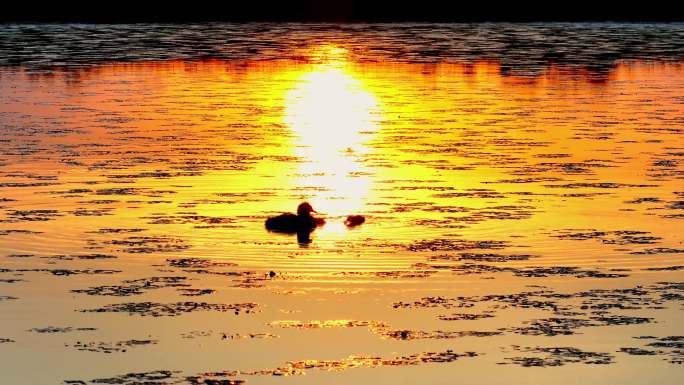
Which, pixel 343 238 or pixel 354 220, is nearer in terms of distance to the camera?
pixel 343 238

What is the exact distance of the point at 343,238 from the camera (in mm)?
15602

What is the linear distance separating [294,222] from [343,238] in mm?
494

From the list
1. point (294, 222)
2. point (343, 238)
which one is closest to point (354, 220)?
point (343, 238)

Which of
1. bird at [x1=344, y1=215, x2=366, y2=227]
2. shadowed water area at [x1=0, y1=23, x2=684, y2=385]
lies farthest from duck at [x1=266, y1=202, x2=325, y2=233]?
bird at [x1=344, y1=215, x2=366, y2=227]

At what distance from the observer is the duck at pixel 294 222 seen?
15672mm

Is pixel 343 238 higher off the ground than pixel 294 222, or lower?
lower

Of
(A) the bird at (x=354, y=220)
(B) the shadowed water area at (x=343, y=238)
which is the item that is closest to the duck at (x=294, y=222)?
(B) the shadowed water area at (x=343, y=238)

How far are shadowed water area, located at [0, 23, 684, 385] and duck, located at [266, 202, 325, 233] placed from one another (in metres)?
0.12

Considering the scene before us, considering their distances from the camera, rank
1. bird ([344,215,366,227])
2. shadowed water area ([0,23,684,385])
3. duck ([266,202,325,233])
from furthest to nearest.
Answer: bird ([344,215,366,227]) → duck ([266,202,325,233]) → shadowed water area ([0,23,684,385])

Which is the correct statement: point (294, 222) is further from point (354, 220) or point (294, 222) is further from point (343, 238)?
point (354, 220)

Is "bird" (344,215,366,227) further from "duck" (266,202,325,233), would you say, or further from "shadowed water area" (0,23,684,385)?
"duck" (266,202,325,233)

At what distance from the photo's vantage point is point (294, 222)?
15.7m

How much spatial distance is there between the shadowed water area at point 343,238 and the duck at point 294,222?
12 cm

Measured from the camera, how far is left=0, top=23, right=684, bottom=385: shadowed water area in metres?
10.9
